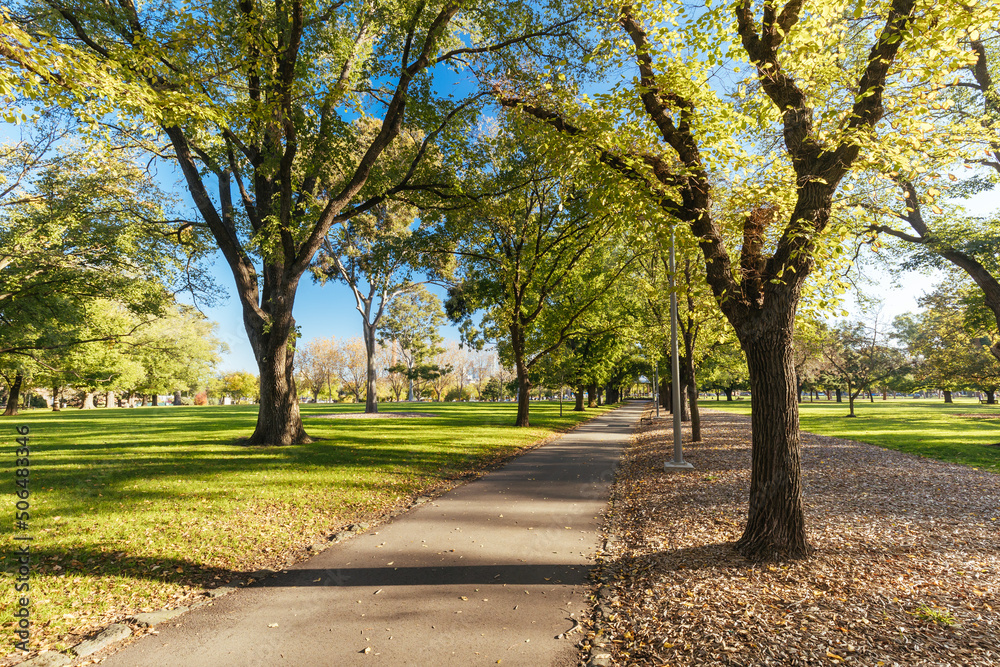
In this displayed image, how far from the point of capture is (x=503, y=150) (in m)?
13.9

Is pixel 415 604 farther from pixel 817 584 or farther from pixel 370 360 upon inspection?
pixel 370 360

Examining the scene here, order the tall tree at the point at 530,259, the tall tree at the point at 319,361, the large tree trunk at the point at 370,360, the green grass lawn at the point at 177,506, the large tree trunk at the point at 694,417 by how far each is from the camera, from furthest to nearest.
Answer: the tall tree at the point at 319,361
the large tree trunk at the point at 370,360
the tall tree at the point at 530,259
the large tree trunk at the point at 694,417
the green grass lawn at the point at 177,506

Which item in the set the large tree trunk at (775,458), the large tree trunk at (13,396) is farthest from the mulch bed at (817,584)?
the large tree trunk at (13,396)

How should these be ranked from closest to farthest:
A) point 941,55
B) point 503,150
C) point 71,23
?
point 941,55
point 71,23
point 503,150

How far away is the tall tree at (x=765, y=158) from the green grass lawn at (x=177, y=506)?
18.5 ft

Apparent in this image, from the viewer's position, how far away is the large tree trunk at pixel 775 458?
15.5 feet

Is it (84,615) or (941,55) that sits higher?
(941,55)

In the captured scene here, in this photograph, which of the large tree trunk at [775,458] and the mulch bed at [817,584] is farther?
the large tree trunk at [775,458]

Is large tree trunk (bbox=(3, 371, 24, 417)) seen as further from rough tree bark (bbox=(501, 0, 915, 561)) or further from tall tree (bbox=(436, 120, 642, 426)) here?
rough tree bark (bbox=(501, 0, 915, 561))

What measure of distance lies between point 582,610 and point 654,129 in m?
5.55

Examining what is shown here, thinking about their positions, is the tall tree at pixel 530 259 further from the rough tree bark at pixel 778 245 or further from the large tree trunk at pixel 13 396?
the large tree trunk at pixel 13 396

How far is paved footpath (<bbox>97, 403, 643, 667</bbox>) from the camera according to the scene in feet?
10.6

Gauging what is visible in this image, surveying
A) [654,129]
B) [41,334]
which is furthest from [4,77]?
[41,334]

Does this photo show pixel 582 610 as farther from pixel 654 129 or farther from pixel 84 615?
pixel 654 129
